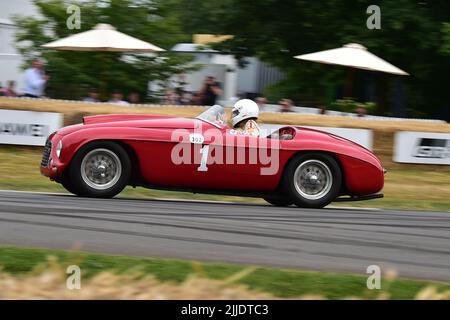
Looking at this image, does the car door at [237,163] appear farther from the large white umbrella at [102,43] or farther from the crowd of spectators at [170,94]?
the large white umbrella at [102,43]

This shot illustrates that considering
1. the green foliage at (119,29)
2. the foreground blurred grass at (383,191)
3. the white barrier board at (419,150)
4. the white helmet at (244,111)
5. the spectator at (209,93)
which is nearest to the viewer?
the white helmet at (244,111)

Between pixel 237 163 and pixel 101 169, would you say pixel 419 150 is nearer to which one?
pixel 237 163

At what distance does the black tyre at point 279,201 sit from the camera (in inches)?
419

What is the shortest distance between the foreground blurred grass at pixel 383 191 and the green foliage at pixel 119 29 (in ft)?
19.7

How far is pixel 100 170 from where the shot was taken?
10.1 metres

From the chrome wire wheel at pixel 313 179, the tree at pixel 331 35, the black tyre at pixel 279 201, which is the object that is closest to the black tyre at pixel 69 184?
the black tyre at pixel 279 201

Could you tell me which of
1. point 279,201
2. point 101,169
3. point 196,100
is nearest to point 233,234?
point 101,169

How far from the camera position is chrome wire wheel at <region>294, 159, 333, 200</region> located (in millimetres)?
10578

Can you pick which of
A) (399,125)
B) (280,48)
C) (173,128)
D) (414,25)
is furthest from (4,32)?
(173,128)

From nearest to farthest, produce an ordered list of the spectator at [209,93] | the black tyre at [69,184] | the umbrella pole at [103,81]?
the black tyre at [69,184] < the spectator at [209,93] < the umbrella pole at [103,81]

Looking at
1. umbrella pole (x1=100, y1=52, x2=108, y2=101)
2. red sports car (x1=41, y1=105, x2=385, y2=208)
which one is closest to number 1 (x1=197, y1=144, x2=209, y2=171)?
red sports car (x1=41, y1=105, x2=385, y2=208)

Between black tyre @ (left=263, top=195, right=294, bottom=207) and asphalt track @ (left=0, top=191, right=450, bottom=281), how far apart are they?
1.45 feet

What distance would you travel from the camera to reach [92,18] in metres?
22.7
